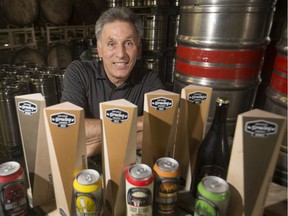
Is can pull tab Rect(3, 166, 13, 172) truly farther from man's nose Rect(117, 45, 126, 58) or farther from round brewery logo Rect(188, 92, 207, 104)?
man's nose Rect(117, 45, 126, 58)

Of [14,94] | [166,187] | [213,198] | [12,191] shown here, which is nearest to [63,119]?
[12,191]

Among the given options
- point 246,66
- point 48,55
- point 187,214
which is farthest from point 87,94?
point 48,55

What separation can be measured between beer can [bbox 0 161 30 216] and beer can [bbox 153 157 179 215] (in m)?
0.39

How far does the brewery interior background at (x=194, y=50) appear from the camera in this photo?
1.58m

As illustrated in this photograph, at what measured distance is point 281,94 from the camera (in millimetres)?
1062

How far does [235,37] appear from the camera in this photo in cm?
166

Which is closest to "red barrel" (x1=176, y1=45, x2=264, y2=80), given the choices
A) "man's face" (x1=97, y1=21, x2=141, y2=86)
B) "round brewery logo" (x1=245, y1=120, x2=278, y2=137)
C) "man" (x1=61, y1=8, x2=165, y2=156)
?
"man" (x1=61, y1=8, x2=165, y2=156)

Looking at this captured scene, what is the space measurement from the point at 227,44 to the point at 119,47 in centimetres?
80

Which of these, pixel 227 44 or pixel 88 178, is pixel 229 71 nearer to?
pixel 227 44

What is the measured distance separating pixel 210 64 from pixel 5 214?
5.20 feet

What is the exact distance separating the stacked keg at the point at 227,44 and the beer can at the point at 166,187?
1143 mm

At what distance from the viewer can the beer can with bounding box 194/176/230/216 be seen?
1.95ft

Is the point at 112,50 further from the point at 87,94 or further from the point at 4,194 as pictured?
the point at 4,194

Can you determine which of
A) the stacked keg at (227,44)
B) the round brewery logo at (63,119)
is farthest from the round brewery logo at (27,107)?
the stacked keg at (227,44)
